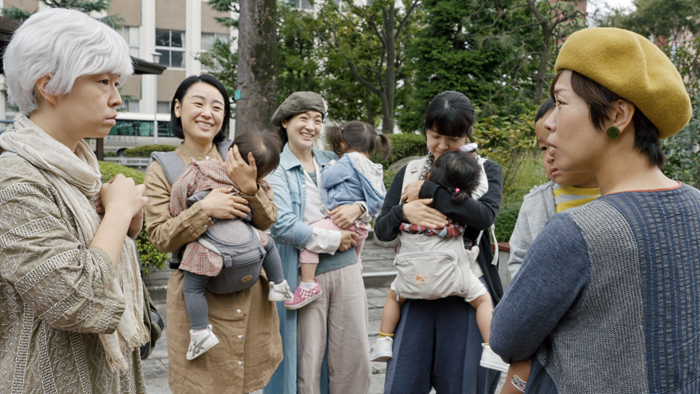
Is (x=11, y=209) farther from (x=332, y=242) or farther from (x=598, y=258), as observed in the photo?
(x=332, y=242)

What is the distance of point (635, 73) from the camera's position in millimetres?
1220

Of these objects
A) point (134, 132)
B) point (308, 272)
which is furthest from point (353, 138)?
point (134, 132)

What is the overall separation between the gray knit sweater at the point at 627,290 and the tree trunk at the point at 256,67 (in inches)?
224

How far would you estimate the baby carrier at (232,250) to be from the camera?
2.42 meters

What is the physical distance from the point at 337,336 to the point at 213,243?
3.73 ft

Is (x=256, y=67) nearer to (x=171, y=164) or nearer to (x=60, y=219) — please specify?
(x=171, y=164)

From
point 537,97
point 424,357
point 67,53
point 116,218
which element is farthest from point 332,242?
point 537,97

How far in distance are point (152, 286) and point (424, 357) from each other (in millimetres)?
4104

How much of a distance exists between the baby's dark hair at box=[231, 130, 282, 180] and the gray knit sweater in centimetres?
153

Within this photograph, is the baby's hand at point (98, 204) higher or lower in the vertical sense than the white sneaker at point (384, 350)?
higher

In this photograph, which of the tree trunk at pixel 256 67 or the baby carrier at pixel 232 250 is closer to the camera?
the baby carrier at pixel 232 250

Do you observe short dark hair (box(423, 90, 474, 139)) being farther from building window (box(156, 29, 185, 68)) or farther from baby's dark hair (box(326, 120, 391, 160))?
building window (box(156, 29, 185, 68))

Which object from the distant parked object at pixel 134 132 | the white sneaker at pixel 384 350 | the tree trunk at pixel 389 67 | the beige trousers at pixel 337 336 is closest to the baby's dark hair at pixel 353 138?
the beige trousers at pixel 337 336

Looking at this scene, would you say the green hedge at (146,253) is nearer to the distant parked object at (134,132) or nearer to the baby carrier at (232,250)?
the baby carrier at (232,250)
